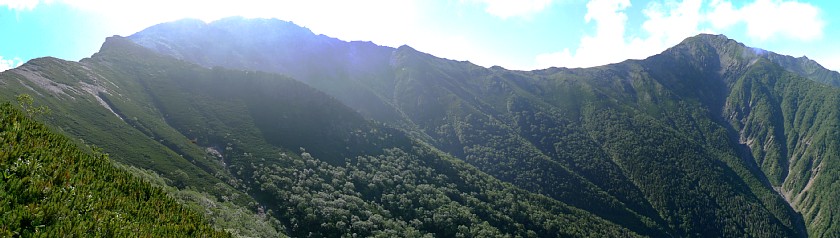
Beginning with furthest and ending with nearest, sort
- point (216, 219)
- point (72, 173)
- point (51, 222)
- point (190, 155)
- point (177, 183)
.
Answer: point (190, 155) < point (177, 183) < point (216, 219) < point (72, 173) < point (51, 222)

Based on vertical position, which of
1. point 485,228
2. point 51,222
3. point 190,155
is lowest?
point 485,228

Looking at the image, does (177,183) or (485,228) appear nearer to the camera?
(177,183)

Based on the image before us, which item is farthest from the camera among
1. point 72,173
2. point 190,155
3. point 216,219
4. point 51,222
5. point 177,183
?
point 190,155

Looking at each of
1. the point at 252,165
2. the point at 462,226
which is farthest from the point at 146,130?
the point at 462,226

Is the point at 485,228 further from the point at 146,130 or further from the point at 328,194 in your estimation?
the point at 146,130

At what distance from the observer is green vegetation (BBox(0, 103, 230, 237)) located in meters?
23.4

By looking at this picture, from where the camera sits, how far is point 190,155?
181 metres

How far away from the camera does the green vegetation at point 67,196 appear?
76.8 ft

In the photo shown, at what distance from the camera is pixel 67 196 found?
26.8 meters

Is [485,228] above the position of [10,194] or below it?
below

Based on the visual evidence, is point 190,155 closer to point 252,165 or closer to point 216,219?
point 252,165

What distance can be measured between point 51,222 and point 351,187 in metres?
178

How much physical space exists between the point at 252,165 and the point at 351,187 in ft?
143

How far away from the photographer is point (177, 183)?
151750mm
